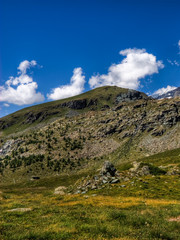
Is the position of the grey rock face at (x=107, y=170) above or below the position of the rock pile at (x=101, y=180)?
above

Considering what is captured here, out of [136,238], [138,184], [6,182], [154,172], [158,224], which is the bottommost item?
[6,182]

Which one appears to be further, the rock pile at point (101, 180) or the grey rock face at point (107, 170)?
the grey rock face at point (107, 170)

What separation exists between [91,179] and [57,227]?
40.6 metres

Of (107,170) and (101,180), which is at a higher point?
(107,170)

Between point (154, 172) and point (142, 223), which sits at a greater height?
point (142, 223)

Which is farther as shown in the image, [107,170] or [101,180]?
[107,170]

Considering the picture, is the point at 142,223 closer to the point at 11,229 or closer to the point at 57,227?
the point at 57,227

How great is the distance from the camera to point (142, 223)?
50.2 ft

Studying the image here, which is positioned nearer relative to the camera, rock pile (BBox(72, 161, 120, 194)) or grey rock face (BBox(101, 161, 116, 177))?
rock pile (BBox(72, 161, 120, 194))

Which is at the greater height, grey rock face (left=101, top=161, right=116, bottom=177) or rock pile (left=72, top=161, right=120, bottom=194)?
grey rock face (left=101, top=161, right=116, bottom=177)

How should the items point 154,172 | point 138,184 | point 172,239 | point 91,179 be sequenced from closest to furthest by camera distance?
point 172,239 < point 138,184 < point 91,179 < point 154,172

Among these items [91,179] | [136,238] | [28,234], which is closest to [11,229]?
[28,234]

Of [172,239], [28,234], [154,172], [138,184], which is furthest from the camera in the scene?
[154,172]

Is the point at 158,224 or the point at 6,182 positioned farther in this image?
the point at 6,182
